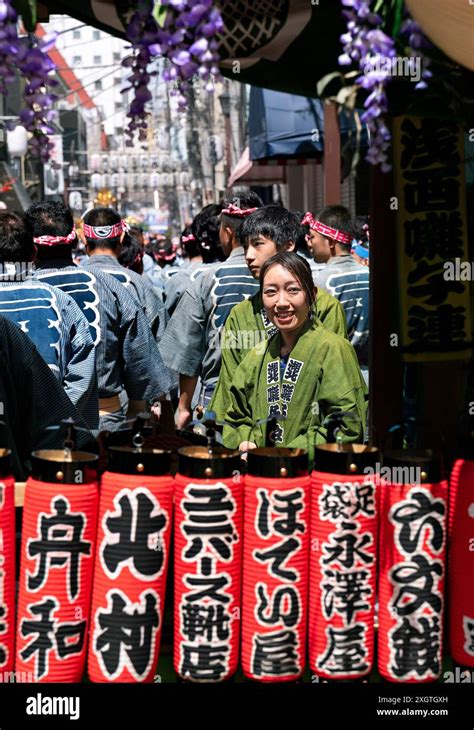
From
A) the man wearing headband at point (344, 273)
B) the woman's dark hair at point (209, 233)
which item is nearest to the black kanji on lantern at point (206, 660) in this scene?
the man wearing headband at point (344, 273)

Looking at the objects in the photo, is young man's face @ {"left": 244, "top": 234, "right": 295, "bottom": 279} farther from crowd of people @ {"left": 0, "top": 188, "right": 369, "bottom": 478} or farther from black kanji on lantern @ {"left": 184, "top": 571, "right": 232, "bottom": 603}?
black kanji on lantern @ {"left": 184, "top": 571, "right": 232, "bottom": 603}

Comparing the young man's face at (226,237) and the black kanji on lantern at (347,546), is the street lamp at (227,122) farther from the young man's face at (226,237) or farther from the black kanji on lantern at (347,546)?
the black kanji on lantern at (347,546)

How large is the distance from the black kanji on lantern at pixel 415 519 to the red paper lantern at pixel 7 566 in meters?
1.14

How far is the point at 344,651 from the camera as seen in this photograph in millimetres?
3023

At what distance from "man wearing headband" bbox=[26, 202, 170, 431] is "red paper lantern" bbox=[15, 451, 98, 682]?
3505 mm

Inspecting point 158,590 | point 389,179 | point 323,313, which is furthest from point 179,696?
point 323,313

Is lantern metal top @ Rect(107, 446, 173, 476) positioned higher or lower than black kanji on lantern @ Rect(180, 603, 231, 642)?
higher

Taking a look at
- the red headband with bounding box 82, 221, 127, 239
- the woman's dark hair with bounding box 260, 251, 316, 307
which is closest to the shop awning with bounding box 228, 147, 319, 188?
the red headband with bounding box 82, 221, 127, 239

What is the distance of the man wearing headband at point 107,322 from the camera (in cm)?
659

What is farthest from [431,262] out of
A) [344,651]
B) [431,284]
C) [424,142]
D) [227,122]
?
[227,122]

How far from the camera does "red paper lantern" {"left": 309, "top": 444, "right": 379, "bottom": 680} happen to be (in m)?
2.97

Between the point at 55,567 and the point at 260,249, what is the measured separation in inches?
134

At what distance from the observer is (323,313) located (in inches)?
221

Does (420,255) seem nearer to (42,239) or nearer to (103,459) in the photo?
(103,459)
